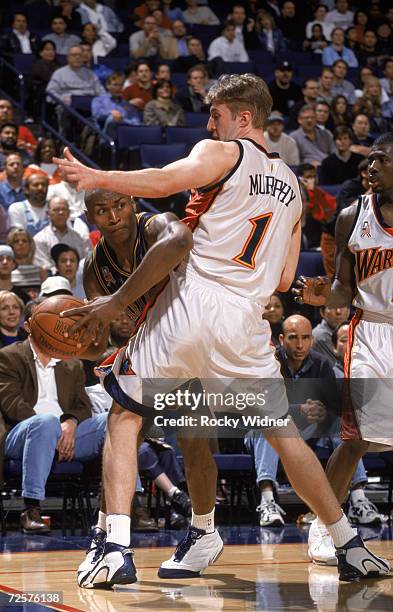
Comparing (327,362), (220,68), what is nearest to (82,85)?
(220,68)

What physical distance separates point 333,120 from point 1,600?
10872 mm

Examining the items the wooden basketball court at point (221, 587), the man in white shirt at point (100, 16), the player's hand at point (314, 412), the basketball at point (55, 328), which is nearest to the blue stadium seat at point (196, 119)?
the man in white shirt at point (100, 16)

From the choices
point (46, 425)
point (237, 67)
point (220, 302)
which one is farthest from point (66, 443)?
point (237, 67)

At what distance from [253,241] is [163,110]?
863cm

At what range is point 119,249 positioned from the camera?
178 inches

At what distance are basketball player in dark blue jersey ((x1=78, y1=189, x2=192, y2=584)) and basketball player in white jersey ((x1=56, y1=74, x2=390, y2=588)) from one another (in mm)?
91

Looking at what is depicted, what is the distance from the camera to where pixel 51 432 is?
680 centimetres

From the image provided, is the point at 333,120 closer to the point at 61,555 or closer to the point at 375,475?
the point at 375,475

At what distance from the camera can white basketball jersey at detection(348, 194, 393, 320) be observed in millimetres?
4938

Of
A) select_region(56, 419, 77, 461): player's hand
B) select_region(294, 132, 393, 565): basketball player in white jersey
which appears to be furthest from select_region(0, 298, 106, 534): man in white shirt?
select_region(294, 132, 393, 565): basketball player in white jersey

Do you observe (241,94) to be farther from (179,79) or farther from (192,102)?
(179,79)

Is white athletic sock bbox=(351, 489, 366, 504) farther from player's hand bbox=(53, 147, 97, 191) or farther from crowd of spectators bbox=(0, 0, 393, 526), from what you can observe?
player's hand bbox=(53, 147, 97, 191)

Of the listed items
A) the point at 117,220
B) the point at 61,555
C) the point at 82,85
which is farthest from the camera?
the point at 82,85

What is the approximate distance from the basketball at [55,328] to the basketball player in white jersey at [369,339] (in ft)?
3.95
